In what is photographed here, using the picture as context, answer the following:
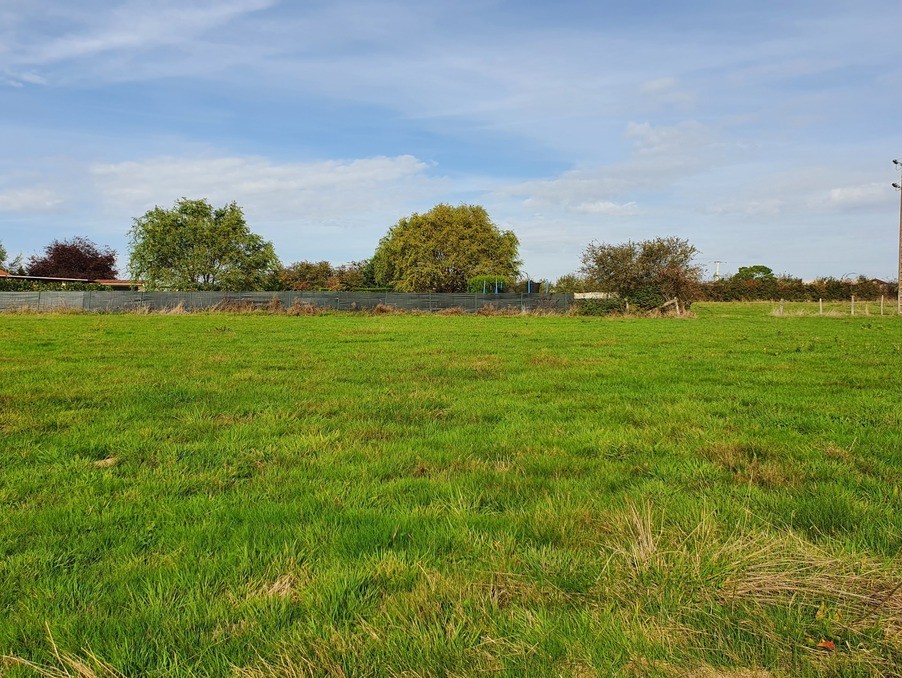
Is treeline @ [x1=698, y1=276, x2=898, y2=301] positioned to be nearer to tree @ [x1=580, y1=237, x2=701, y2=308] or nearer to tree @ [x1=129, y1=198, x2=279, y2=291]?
tree @ [x1=580, y1=237, x2=701, y2=308]

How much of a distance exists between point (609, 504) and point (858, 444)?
8.59ft

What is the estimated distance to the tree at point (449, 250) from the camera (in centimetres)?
5416

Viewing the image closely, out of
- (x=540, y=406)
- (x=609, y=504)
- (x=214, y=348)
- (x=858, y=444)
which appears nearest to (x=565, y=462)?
(x=609, y=504)

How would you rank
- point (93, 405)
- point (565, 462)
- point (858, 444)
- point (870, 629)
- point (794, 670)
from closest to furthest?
point (794, 670) → point (870, 629) → point (565, 462) → point (858, 444) → point (93, 405)

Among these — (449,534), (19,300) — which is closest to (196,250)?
(19,300)

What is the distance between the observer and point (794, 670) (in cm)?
156

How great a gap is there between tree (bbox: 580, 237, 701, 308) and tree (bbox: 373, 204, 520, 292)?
20915mm

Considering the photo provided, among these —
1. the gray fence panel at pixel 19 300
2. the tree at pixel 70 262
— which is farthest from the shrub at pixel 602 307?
the tree at pixel 70 262

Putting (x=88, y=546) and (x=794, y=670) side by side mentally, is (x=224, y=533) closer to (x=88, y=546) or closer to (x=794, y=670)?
(x=88, y=546)

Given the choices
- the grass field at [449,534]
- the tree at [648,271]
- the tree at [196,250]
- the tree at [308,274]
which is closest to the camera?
the grass field at [449,534]

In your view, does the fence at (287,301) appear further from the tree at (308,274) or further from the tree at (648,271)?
the tree at (308,274)

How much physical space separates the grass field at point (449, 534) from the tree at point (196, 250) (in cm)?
5095

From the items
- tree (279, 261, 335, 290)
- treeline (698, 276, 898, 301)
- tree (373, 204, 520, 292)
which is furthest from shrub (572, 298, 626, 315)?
tree (279, 261, 335, 290)

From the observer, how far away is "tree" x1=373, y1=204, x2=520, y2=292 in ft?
178
